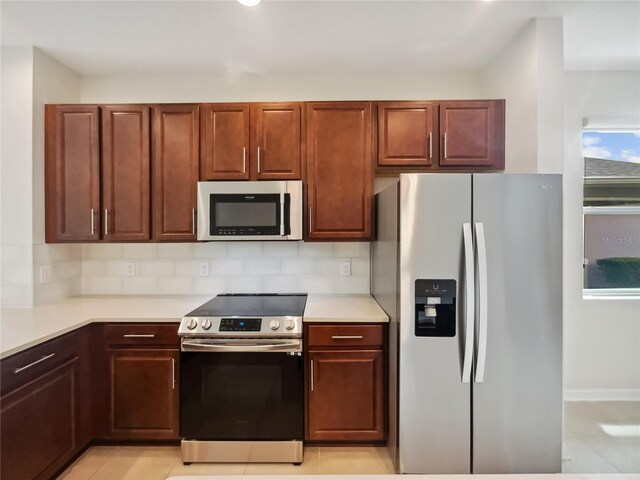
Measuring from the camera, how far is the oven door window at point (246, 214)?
2.44 metres

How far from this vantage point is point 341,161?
2504 mm

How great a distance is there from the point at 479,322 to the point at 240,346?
4.43ft

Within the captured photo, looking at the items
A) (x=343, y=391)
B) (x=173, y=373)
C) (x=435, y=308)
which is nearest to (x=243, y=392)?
(x=173, y=373)

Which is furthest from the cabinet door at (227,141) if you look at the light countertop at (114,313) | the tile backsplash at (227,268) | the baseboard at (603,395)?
the baseboard at (603,395)

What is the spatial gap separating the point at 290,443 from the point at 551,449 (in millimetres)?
1444

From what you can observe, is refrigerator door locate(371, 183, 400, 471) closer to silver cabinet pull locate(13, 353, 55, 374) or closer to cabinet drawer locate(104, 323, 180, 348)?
cabinet drawer locate(104, 323, 180, 348)

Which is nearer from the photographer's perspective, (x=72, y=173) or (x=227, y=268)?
(x=72, y=173)

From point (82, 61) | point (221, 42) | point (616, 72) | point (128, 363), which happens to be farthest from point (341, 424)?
point (616, 72)

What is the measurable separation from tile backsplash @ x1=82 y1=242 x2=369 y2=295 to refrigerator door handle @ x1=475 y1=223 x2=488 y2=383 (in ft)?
3.71

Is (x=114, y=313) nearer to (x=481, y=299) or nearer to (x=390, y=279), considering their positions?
(x=390, y=279)

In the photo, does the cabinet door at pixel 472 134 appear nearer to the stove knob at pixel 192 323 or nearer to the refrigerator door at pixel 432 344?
the refrigerator door at pixel 432 344

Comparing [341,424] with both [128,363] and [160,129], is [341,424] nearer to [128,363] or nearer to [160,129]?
[128,363]

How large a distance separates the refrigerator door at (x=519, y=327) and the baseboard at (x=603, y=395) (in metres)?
1.27

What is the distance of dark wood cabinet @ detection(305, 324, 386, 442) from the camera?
2168 mm
